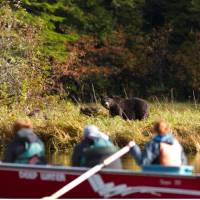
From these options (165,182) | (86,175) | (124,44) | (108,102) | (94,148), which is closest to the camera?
(165,182)

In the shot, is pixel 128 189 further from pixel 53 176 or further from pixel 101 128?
pixel 101 128

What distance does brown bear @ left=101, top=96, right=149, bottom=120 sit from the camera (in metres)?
28.9

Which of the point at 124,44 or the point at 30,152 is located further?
the point at 124,44

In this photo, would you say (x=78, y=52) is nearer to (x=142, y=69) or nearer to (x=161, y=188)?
(x=142, y=69)

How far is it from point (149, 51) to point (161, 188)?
2990 centimetres

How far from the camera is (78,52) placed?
41.7m

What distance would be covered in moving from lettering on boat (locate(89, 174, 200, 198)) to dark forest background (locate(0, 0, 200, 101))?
2407 cm

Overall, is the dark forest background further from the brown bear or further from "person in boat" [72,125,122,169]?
"person in boat" [72,125,122,169]

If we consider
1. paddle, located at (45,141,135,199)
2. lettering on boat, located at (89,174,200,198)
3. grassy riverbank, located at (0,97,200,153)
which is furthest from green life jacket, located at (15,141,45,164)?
grassy riverbank, located at (0,97,200,153)

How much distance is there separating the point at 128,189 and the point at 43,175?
1476 mm

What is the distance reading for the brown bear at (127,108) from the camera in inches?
1137

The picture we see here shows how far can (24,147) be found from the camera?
16328 mm

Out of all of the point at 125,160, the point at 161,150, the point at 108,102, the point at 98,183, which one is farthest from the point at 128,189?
the point at 108,102

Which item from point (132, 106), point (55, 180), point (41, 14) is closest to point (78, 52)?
point (41, 14)
